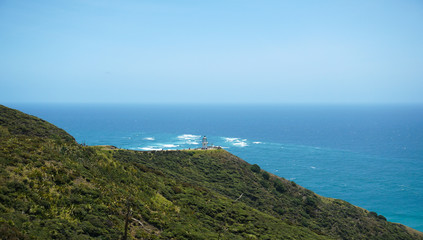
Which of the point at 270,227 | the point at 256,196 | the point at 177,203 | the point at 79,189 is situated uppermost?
the point at 79,189

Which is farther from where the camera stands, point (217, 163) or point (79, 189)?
point (217, 163)

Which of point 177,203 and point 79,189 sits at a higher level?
point 79,189

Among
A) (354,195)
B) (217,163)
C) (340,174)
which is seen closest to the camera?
(217,163)

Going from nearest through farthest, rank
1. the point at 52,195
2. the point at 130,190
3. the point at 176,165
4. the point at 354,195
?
the point at 52,195 < the point at 130,190 < the point at 176,165 < the point at 354,195

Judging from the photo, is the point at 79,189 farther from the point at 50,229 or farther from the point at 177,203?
the point at 177,203

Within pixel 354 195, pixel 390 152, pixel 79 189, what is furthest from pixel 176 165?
pixel 390 152

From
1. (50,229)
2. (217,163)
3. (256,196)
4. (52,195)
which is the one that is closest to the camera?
(50,229)

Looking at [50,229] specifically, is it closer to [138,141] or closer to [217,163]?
[217,163]

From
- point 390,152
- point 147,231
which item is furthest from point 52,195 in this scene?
point 390,152

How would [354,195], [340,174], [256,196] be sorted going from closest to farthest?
[256,196] < [354,195] < [340,174]
